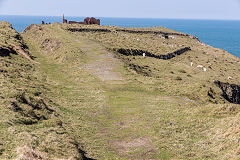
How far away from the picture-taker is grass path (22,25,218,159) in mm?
16078

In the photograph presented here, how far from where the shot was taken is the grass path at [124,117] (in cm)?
1608

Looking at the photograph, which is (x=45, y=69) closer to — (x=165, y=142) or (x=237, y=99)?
(x=165, y=142)

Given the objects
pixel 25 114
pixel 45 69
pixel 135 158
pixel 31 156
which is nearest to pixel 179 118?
pixel 135 158

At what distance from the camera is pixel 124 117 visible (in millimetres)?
21328

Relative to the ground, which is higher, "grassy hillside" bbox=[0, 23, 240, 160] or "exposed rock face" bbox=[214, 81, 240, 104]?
"grassy hillside" bbox=[0, 23, 240, 160]

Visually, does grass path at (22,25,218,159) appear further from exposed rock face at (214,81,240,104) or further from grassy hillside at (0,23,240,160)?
exposed rock face at (214,81,240,104)

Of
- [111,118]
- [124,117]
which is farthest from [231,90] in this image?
[111,118]

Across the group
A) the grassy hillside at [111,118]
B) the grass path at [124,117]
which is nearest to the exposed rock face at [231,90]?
the grassy hillside at [111,118]

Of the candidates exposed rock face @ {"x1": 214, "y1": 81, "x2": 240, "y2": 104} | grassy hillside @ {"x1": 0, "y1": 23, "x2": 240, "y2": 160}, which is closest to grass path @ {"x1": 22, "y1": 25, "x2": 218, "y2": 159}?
grassy hillside @ {"x1": 0, "y1": 23, "x2": 240, "y2": 160}

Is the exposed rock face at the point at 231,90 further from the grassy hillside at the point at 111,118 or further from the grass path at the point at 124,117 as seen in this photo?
the grass path at the point at 124,117

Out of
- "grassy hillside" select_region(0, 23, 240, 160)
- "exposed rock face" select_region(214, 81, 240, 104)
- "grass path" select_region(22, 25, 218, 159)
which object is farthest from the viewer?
"exposed rock face" select_region(214, 81, 240, 104)

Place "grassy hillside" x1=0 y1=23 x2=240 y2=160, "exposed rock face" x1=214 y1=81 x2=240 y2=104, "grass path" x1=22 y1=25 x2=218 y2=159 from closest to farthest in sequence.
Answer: "grassy hillside" x1=0 y1=23 x2=240 y2=160, "grass path" x1=22 y1=25 x2=218 y2=159, "exposed rock face" x1=214 y1=81 x2=240 y2=104

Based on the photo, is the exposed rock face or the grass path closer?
the grass path

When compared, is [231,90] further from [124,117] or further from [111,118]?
[111,118]
